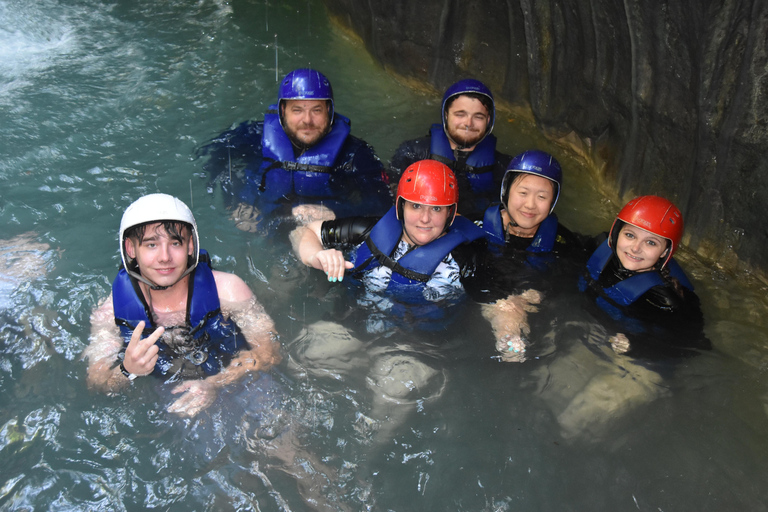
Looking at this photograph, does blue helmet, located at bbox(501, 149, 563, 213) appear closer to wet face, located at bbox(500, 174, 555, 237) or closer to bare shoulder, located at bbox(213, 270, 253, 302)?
wet face, located at bbox(500, 174, 555, 237)

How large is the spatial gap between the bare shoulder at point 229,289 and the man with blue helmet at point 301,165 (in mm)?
1474

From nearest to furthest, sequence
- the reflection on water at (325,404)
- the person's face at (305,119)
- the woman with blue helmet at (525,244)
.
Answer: the reflection on water at (325,404)
the woman with blue helmet at (525,244)
the person's face at (305,119)

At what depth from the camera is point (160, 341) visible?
3996mm

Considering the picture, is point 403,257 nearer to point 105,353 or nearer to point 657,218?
point 657,218

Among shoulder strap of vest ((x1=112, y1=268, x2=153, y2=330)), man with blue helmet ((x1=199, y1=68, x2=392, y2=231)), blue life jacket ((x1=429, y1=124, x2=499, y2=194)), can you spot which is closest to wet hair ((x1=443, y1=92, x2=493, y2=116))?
blue life jacket ((x1=429, y1=124, x2=499, y2=194))

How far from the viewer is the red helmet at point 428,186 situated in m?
4.55

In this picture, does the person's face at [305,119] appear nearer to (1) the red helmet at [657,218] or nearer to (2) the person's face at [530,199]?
(2) the person's face at [530,199]

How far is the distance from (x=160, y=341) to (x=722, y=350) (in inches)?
157

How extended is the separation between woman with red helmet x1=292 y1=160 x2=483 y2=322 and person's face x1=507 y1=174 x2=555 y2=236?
41 cm

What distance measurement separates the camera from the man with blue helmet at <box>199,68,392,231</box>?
18.7 ft

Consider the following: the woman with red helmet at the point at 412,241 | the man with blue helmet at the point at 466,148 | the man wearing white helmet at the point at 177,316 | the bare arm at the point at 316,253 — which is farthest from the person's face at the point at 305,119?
the man wearing white helmet at the point at 177,316

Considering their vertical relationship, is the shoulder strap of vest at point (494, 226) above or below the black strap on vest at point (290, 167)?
below

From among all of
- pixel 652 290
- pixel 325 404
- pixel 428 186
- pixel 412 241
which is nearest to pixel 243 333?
pixel 325 404

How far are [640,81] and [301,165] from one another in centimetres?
310
